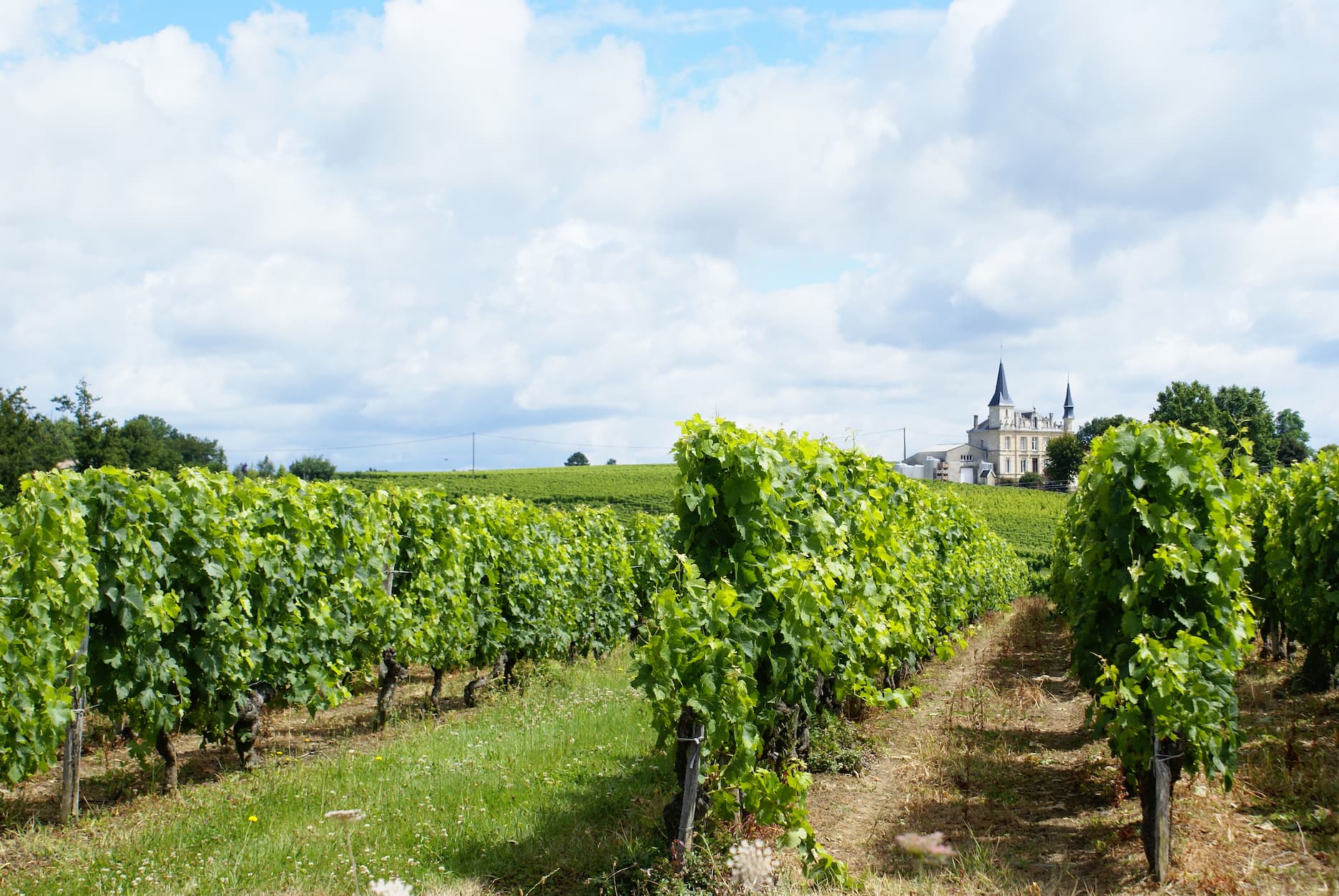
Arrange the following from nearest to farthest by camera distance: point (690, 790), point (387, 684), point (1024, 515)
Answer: point (690, 790)
point (387, 684)
point (1024, 515)

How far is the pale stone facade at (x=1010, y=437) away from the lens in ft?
411

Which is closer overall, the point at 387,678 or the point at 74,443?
the point at 387,678

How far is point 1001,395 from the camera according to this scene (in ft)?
423

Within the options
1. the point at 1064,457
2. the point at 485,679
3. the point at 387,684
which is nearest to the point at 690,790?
the point at 387,684

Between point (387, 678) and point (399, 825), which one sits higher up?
point (387, 678)

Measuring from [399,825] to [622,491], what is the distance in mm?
48192

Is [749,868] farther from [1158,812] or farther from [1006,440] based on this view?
[1006,440]

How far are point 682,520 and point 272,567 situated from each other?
458cm

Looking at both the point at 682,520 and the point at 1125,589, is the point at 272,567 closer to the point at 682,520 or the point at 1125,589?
the point at 682,520

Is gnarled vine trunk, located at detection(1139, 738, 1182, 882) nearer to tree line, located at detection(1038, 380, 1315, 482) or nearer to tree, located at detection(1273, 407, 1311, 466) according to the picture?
tree line, located at detection(1038, 380, 1315, 482)

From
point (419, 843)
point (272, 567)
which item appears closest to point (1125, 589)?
point (419, 843)

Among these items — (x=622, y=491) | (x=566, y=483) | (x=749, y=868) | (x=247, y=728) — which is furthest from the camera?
(x=566, y=483)

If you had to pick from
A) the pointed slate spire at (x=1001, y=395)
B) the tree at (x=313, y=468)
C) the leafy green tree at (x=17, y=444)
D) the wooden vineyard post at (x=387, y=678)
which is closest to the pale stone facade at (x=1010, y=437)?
the pointed slate spire at (x=1001, y=395)

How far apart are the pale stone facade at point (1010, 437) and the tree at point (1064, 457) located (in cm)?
3482
